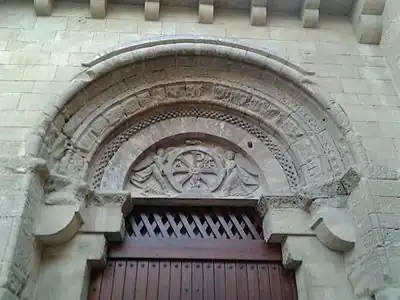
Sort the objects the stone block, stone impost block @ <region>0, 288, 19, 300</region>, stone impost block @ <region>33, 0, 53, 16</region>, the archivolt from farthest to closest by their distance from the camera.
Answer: stone impost block @ <region>33, 0, 53, 16</region>
the stone block
the archivolt
stone impost block @ <region>0, 288, 19, 300</region>

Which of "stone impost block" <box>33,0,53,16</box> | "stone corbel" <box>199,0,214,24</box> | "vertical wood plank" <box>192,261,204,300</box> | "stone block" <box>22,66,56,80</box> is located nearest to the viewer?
"vertical wood plank" <box>192,261,204,300</box>

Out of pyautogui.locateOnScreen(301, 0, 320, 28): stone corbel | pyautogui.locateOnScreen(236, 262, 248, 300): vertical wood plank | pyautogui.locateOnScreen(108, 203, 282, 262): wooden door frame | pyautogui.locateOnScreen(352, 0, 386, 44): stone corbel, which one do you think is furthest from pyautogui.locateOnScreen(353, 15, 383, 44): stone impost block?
pyautogui.locateOnScreen(236, 262, 248, 300): vertical wood plank

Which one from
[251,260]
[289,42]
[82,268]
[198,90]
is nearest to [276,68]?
[289,42]

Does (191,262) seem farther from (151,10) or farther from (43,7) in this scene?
(43,7)

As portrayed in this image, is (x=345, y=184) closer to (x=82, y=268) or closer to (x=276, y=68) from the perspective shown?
(x=276, y=68)

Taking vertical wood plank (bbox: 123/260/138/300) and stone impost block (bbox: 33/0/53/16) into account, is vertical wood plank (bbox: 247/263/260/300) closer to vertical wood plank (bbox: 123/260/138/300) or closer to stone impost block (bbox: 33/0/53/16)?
vertical wood plank (bbox: 123/260/138/300)

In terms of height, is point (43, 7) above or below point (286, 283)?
above

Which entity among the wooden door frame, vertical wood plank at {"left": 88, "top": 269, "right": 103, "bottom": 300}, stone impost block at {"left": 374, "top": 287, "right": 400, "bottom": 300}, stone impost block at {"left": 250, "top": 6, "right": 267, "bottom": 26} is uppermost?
stone impost block at {"left": 250, "top": 6, "right": 267, "bottom": 26}

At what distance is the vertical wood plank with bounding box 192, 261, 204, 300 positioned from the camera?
126 inches

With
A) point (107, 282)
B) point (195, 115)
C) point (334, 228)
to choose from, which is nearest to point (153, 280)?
point (107, 282)

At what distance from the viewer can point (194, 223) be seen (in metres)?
3.59

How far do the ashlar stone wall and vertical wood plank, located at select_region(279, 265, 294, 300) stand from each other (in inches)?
19.6

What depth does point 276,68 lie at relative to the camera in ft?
12.4

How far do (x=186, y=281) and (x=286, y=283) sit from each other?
829 mm
